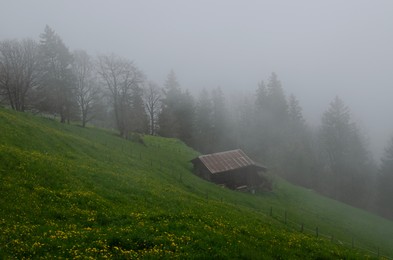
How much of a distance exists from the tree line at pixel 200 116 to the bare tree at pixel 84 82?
194 mm

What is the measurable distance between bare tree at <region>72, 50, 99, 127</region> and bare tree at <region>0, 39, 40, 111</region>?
22.6 ft

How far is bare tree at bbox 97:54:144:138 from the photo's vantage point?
71.3 m

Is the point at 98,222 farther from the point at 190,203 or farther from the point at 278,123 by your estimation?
the point at 278,123

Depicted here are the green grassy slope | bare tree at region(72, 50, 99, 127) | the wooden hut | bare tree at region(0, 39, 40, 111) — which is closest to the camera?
the green grassy slope

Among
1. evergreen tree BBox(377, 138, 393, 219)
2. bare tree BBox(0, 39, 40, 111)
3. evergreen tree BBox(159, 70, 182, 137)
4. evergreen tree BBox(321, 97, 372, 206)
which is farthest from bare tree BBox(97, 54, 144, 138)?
evergreen tree BBox(377, 138, 393, 219)

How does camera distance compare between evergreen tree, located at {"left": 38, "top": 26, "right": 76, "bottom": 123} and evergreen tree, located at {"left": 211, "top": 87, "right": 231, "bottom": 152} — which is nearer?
evergreen tree, located at {"left": 38, "top": 26, "right": 76, "bottom": 123}

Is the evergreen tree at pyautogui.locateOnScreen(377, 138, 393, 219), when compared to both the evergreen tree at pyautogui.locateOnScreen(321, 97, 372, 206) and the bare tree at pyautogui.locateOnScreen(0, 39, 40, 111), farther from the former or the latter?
the bare tree at pyautogui.locateOnScreen(0, 39, 40, 111)

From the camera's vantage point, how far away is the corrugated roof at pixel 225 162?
5847cm

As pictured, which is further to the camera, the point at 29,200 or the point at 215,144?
the point at 215,144

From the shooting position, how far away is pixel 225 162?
60.5 metres

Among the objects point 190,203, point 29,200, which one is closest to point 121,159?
point 190,203

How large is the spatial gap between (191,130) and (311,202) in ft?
147

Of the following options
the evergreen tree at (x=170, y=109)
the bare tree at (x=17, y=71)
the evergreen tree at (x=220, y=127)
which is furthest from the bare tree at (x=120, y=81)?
the evergreen tree at (x=220, y=127)

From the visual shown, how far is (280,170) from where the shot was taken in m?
89.0
